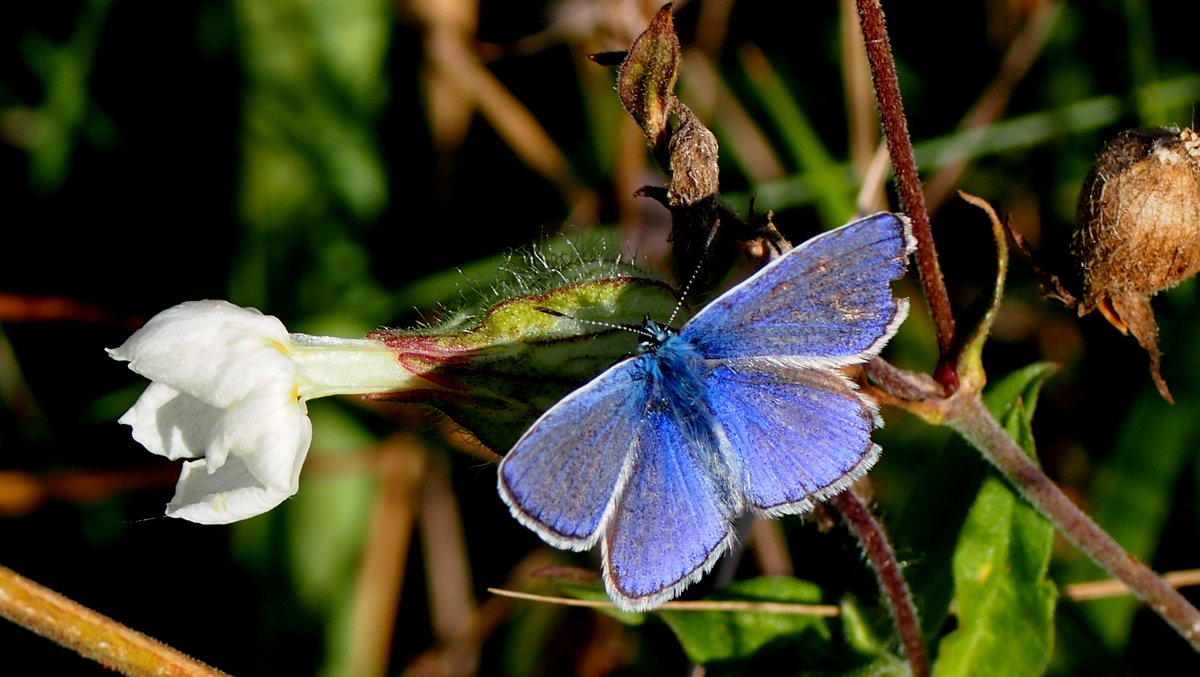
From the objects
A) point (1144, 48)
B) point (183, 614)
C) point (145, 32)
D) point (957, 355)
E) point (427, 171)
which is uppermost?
point (1144, 48)

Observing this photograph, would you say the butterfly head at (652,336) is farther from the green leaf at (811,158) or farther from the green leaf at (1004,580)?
the green leaf at (811,158)

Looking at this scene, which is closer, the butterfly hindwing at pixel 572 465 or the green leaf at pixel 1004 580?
the butterfly hindwing at pixel 572 465

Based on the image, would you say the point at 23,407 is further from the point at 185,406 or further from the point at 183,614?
the point at 185,406

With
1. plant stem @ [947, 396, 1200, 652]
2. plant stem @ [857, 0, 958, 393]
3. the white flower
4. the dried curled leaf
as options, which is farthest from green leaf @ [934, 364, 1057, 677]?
the white flower

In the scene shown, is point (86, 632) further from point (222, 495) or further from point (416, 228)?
point (416, 228)

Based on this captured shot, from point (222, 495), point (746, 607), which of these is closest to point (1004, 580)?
point (746, 607)

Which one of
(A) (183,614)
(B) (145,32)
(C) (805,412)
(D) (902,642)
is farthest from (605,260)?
(B) (145,32)

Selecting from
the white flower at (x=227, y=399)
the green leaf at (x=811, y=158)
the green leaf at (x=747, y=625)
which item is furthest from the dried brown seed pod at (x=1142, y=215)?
the white flower at (x=227, y=399)
